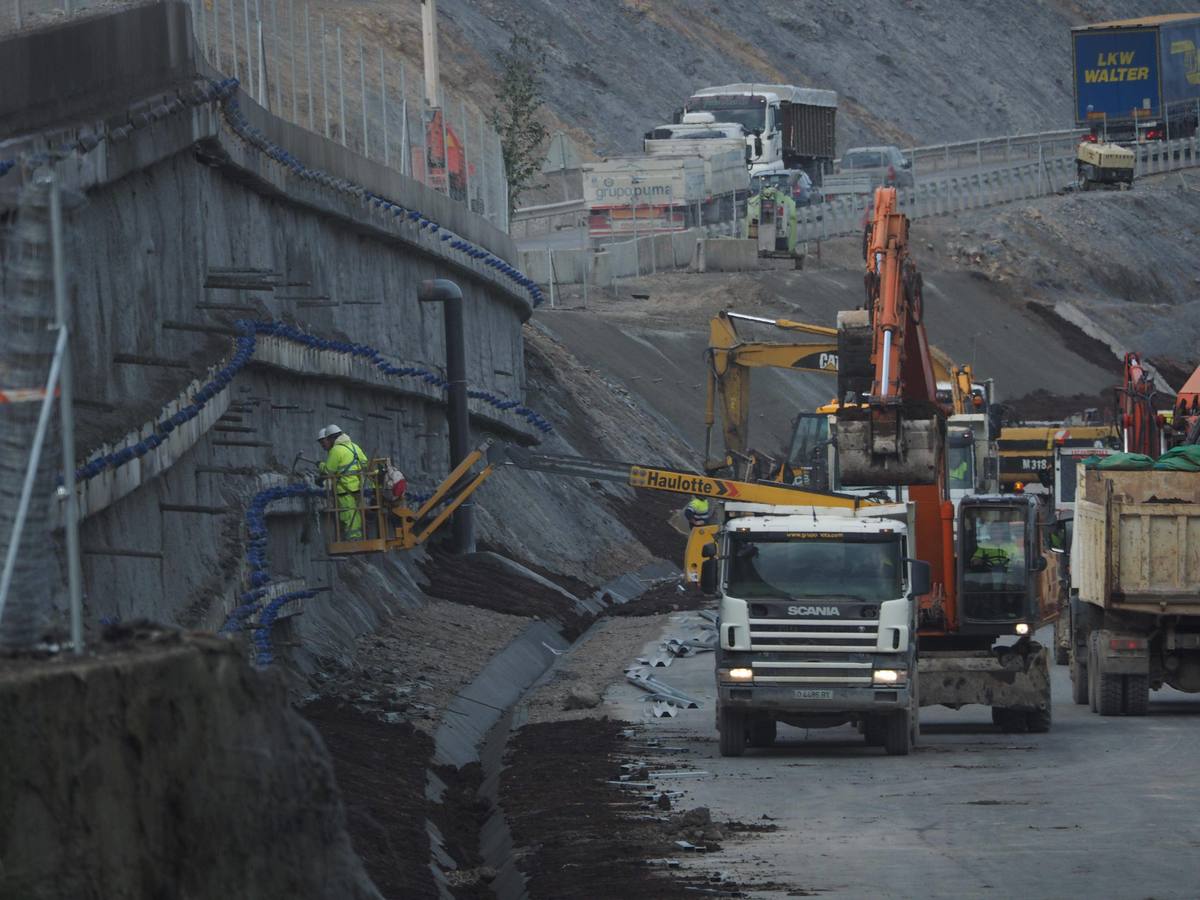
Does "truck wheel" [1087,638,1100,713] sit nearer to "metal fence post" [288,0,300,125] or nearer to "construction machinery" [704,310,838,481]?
"metal fence post" [288,0,300,125]

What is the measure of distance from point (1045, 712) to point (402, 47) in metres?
58.6

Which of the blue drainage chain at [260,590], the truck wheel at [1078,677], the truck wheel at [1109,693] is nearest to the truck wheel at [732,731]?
the blue drainage chain at [260,590]

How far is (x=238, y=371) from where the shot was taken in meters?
23.2

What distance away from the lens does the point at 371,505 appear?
2675 centimetres

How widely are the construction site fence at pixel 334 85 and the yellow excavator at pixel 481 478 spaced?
515 cm

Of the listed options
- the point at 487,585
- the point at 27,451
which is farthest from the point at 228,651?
the point at 487,585

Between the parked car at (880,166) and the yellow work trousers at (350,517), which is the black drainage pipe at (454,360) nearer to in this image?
the yellow work trousers at (350,517)

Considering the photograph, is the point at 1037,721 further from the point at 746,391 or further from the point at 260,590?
the point at 746,391

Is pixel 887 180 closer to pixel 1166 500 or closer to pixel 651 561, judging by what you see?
pixel 651 561

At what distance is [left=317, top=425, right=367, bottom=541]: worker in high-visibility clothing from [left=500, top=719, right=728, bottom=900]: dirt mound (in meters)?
3.88

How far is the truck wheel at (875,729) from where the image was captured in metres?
21.9

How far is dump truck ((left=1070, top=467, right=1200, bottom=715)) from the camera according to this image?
2395 cm

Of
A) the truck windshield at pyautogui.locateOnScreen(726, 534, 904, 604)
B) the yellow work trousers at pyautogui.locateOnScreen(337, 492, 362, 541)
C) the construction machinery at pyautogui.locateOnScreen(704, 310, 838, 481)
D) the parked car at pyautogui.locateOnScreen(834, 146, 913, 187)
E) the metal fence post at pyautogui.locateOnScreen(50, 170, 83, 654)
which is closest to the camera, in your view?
the metal fence post at pyautogui.locateOnScreen(50, 170, 83, 654)

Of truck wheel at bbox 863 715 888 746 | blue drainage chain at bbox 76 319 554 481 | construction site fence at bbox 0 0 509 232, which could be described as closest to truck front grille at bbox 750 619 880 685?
truck wheel at bbox 863 715 888 746
